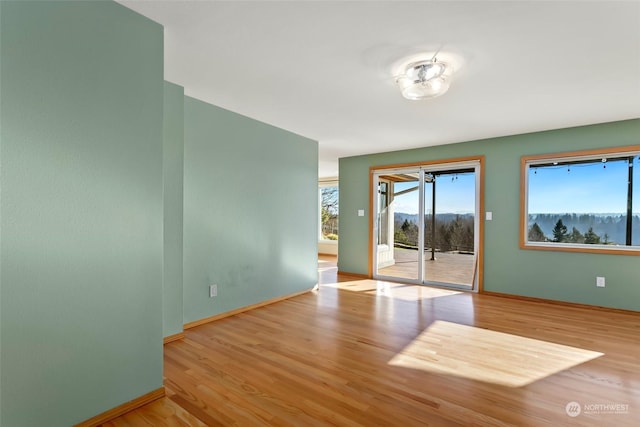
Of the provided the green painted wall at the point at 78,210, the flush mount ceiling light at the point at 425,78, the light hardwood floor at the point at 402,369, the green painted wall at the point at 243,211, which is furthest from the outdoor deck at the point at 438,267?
the green painted wall at the point at 78,210

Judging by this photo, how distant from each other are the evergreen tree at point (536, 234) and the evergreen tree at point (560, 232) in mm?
130

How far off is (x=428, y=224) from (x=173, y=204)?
412 centimetres

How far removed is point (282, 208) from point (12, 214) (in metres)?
3.05

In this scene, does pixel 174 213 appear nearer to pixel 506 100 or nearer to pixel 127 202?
pixel 127 202

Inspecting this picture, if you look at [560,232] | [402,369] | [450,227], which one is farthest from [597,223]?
[402,369]

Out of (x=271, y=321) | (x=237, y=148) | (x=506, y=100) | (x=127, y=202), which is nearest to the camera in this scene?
(x=127, y=202)

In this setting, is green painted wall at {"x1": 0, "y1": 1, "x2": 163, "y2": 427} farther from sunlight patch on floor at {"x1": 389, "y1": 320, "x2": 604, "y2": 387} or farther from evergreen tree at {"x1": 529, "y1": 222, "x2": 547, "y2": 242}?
evergreen tree at {"x1": 529, "y1": 222, "x2": 547, "y2": 242}

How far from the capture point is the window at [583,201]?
153 inches

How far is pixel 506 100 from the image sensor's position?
3.14 metres

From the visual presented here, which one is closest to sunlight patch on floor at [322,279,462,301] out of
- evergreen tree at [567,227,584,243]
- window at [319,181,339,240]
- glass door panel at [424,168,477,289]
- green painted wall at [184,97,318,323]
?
glass door panel at [424,168,477,289]

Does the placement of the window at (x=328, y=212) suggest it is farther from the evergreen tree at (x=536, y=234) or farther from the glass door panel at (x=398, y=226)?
the evergreen tree at (x=536, y=234)

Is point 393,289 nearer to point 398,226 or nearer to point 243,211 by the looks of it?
point 398,226

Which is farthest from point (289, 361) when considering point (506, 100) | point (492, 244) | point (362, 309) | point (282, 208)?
point (492, 244)

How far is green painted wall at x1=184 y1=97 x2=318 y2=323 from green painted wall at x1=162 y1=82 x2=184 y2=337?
192mm
